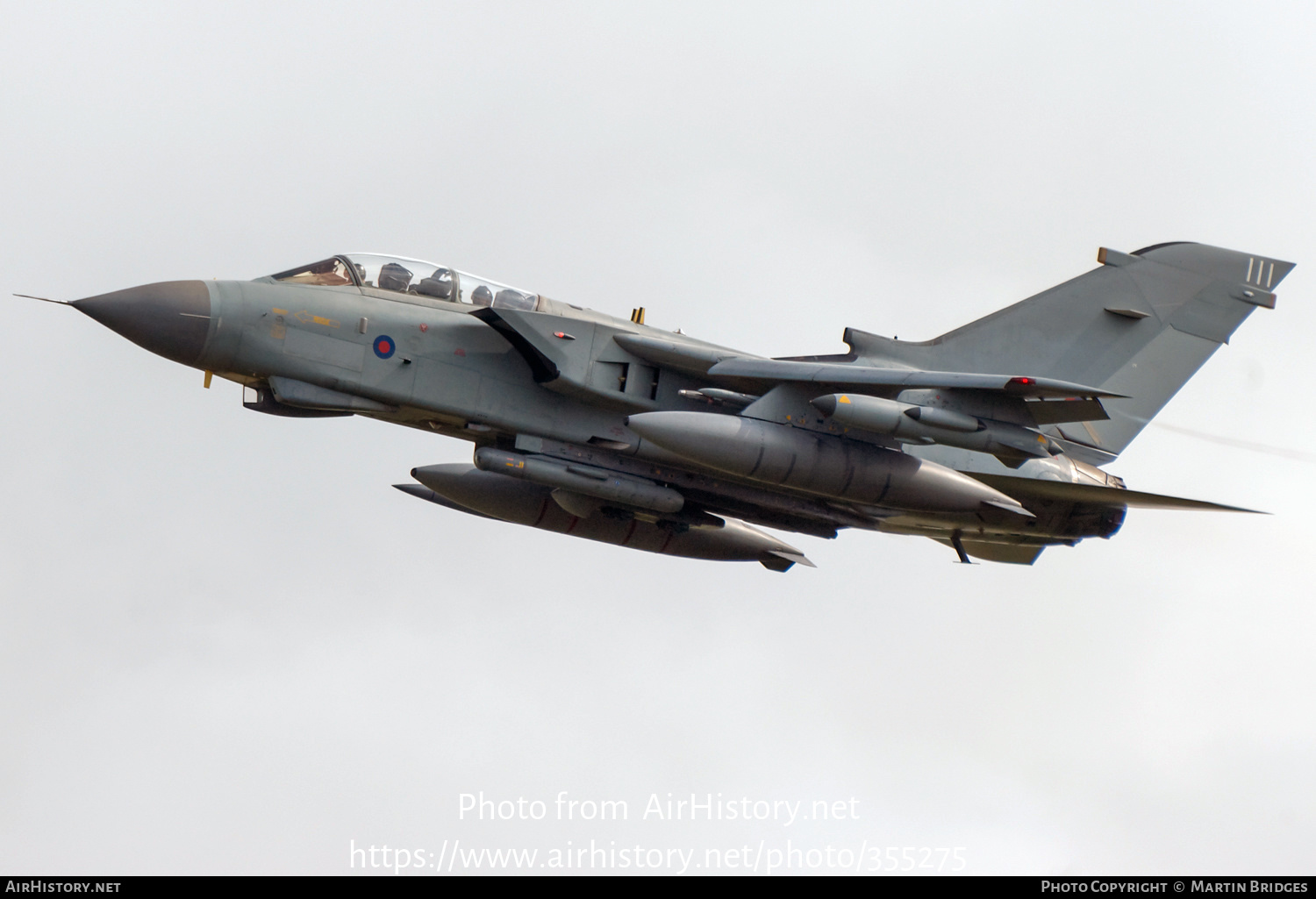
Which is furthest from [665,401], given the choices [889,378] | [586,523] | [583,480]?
[586,523]

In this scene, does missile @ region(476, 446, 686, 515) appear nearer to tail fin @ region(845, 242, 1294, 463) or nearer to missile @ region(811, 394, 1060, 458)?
missile @ region(811, 394, 1060, 458)

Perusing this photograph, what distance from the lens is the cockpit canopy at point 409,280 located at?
1514cm

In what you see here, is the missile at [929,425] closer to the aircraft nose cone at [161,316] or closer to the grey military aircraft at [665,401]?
the grey military aircraft at [665,401]

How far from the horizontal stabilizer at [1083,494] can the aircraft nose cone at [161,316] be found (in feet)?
30.0

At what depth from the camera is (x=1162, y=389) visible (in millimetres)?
18297

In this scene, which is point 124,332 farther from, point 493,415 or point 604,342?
point 604,342

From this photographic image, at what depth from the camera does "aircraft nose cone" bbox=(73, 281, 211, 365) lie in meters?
14.0

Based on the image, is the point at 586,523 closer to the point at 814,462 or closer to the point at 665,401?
the point at 665,401

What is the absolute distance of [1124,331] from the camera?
18.2 metres

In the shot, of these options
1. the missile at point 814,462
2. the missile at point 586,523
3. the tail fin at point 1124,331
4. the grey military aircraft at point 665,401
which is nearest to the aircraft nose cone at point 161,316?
the grey military aircraft at point 665,401

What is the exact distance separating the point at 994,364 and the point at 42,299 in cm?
1118

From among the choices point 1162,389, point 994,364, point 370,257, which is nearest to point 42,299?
point 370,257

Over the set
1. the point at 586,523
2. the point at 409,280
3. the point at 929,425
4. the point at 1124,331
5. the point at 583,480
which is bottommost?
the point at 586,523

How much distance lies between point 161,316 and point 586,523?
616 centimetres
